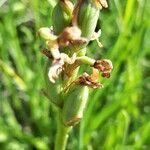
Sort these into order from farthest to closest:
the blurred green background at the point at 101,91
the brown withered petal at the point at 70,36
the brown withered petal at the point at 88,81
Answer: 1. the blurred green background at the point at 101,91
2. the brown withered petal at the point at 88,81
3. the brown withered petal at the point at 70,36

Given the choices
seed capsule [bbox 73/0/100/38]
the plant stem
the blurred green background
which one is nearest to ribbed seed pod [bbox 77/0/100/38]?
seed capsule [bbox 73/0/100/38]

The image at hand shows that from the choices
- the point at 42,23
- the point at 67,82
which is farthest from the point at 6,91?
the point at 67,82

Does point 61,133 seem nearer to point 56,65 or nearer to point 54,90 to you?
point 54,90

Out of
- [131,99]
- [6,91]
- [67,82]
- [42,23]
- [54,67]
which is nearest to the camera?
[54,67]

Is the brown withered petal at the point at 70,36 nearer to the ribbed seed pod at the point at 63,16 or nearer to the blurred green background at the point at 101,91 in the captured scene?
the ribbed seed pod at the point at 63,16

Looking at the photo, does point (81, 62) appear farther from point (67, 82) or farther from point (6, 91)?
point (6, 91)

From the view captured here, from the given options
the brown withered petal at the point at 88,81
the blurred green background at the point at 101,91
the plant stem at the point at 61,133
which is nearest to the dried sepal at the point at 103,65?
the brown withered petal at the point at 88,81
